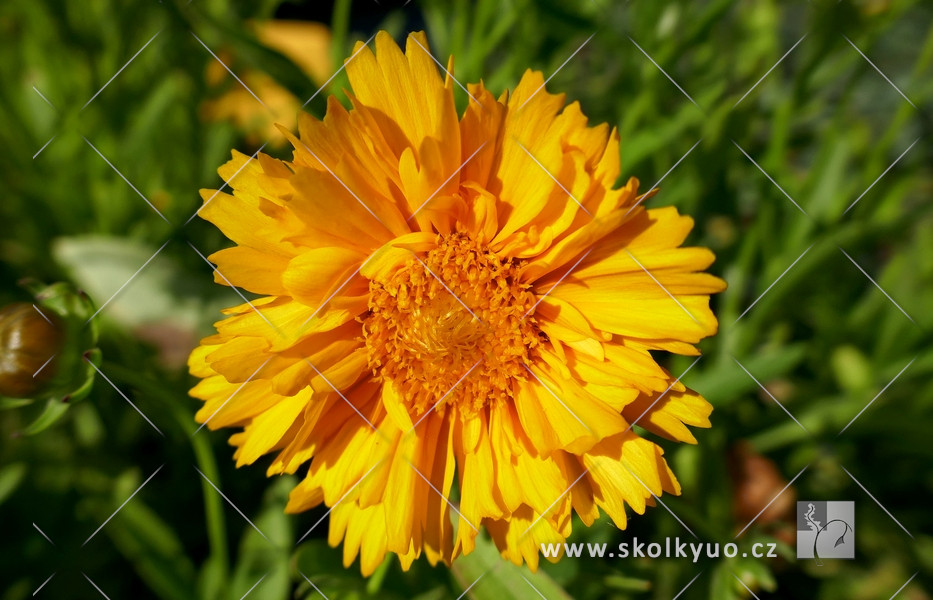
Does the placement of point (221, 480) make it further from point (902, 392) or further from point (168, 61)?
point (902, 392)

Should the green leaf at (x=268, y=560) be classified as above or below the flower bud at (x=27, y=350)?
below

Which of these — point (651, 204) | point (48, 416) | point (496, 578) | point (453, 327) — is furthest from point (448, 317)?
point (651, 204)

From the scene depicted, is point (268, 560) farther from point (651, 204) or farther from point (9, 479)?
point (651, 204)

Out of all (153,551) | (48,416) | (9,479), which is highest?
(48,416)

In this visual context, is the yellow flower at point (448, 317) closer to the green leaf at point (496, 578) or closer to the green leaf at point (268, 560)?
the green leaf at point (496, 578)

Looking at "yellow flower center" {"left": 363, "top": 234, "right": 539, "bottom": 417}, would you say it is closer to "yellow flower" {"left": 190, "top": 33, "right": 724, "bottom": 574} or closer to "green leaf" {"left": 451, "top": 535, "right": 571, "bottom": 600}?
"yellow flower" {"left": 190, "top": 33, "right": 724, "bottom": 574}

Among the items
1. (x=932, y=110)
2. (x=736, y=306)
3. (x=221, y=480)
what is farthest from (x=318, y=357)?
(x=932, y=110)

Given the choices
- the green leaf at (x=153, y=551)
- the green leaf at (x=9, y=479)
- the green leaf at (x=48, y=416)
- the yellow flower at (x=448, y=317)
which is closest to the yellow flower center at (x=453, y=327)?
the yellow flower at (x=448, y=317)


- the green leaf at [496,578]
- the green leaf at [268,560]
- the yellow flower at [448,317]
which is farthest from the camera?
the green leaf at [268,560]
